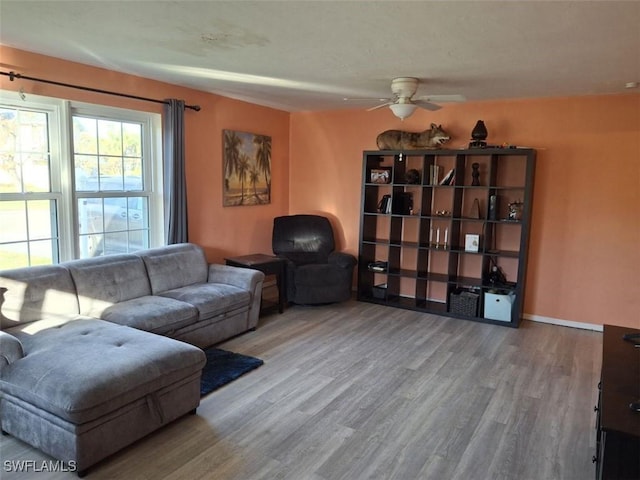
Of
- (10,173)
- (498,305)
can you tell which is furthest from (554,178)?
(10,173)

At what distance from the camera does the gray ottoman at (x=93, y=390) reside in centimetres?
221

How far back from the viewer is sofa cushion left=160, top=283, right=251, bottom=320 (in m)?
3.79

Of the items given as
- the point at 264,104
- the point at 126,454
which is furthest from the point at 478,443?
the point at 264,104

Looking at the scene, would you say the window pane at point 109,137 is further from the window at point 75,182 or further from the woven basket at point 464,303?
the woven basket at point 464,303

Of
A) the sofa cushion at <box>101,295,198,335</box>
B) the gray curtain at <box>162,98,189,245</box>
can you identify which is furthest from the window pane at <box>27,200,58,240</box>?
the gray curtain at <box>162,98,189,245</box>

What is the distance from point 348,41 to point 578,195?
3.10m

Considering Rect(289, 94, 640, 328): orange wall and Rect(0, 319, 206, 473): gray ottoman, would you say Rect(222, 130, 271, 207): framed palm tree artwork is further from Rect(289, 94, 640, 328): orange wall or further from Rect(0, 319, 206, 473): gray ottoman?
Rect(0, 319, 206, 473): gray ottoman

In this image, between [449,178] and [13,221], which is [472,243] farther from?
[13,221]

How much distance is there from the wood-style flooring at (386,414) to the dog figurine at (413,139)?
2.05 meters

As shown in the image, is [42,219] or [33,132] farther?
[42,219]

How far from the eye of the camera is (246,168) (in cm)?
546

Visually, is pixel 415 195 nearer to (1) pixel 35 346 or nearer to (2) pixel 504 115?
(2) pixel 504 115

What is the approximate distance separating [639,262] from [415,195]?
7.69ft

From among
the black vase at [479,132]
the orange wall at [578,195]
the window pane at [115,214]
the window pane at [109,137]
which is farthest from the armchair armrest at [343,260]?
the window pane at [109,137]
